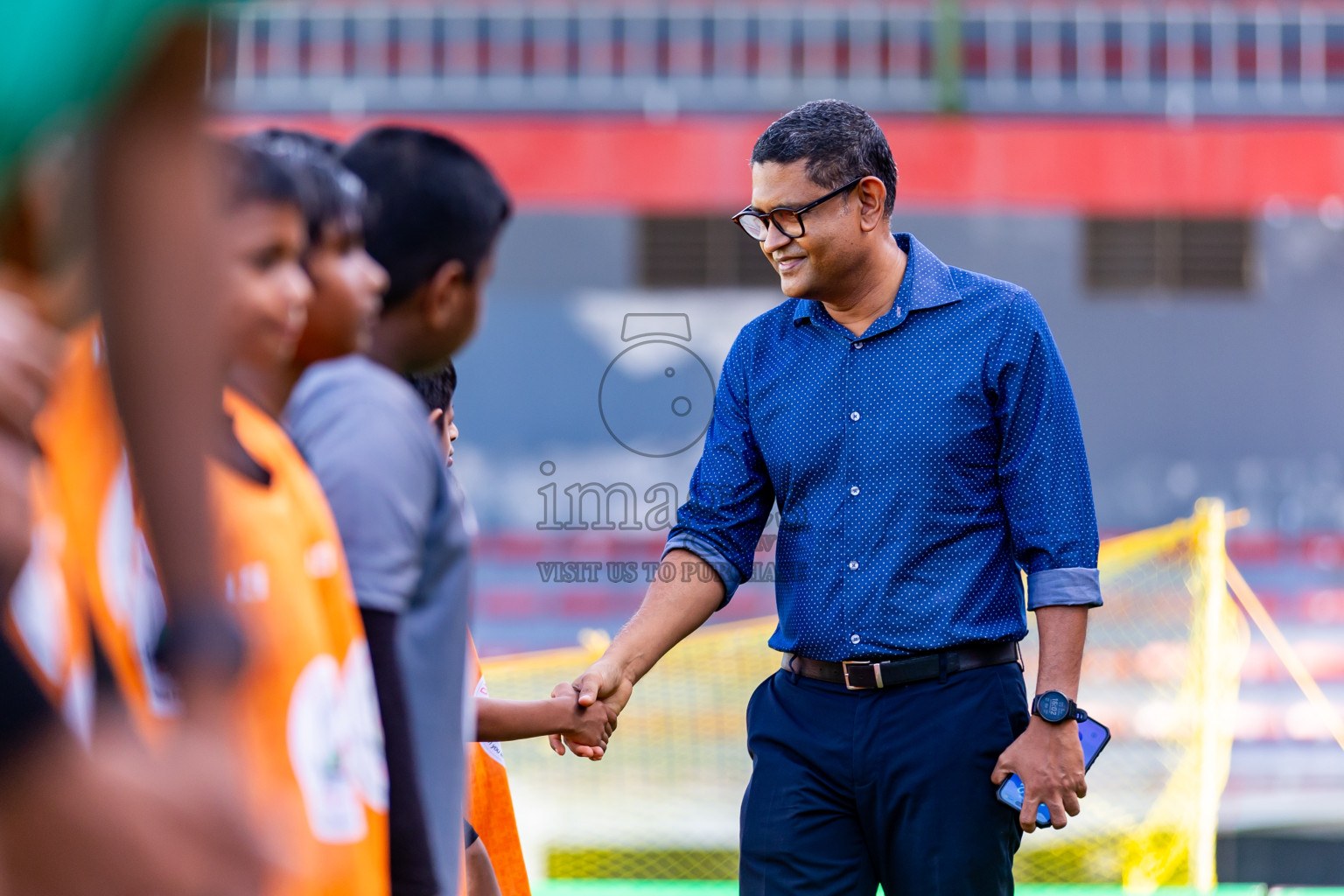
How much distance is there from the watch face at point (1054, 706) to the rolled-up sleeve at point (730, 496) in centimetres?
60

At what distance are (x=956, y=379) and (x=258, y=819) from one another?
6.10 feet

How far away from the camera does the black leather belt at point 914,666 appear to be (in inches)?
89.7

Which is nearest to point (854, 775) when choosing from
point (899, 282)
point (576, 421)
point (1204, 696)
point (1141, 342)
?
point (899, 282)

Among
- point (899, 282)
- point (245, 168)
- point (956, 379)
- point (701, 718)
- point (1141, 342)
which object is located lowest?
point (701, 718)

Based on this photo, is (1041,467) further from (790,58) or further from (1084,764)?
(790,58)

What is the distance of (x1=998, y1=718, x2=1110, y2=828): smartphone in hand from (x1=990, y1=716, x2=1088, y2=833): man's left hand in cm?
1

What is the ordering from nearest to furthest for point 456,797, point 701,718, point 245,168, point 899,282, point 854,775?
1. point 245,168
2. point 456,797
3. point 854,775
4. point 899,282
5. point 701,718

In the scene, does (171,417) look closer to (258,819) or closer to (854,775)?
(258,819)

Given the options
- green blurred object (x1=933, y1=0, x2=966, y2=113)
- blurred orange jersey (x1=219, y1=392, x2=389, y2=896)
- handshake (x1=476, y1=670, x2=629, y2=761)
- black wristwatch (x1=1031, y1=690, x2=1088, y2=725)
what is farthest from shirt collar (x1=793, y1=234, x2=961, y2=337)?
green blurred object (x1=933, y1=0, x2=966, y2=113)

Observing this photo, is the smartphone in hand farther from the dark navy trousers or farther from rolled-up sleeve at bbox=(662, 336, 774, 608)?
rolled-up sleeve at bbox=(662, 336, 774, 608)

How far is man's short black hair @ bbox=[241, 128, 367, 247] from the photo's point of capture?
135cm

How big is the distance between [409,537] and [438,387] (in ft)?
3.17

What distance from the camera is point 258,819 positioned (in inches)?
25.9

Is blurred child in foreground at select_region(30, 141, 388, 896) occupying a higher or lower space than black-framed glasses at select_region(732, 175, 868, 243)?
lower
